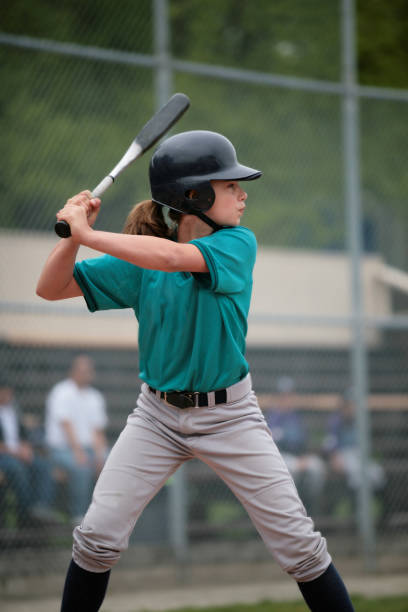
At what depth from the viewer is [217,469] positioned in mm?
3143

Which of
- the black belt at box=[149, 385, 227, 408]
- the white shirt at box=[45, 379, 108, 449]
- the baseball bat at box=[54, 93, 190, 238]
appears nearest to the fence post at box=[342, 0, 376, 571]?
the white shirt at box=[45, 379, 108, 449]

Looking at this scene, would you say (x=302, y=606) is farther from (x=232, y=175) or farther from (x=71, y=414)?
(x=232, y=175)

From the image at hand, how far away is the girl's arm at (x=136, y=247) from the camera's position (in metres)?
2.80

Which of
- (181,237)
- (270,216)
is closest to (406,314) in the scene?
(270,216)

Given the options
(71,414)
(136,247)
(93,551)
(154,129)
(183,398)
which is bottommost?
(93,551)

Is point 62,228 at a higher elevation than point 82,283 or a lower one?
higher

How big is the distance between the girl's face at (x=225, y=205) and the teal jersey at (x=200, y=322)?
0.07 meters

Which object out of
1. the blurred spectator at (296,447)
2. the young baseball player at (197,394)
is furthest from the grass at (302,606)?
the young baseball player at (197,394)

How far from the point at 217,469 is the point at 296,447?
396cm

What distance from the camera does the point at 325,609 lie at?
9.89 feet

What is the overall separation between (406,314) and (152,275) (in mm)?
4931

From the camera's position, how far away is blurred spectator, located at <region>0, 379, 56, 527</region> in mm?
6000

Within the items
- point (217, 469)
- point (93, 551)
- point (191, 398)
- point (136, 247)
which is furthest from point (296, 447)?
point (136, 247)

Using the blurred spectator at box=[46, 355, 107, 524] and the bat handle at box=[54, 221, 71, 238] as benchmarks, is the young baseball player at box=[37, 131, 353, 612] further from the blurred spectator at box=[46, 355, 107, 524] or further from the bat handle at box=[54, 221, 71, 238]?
the blurred spectator at box=[46, 355, 107, 524]
